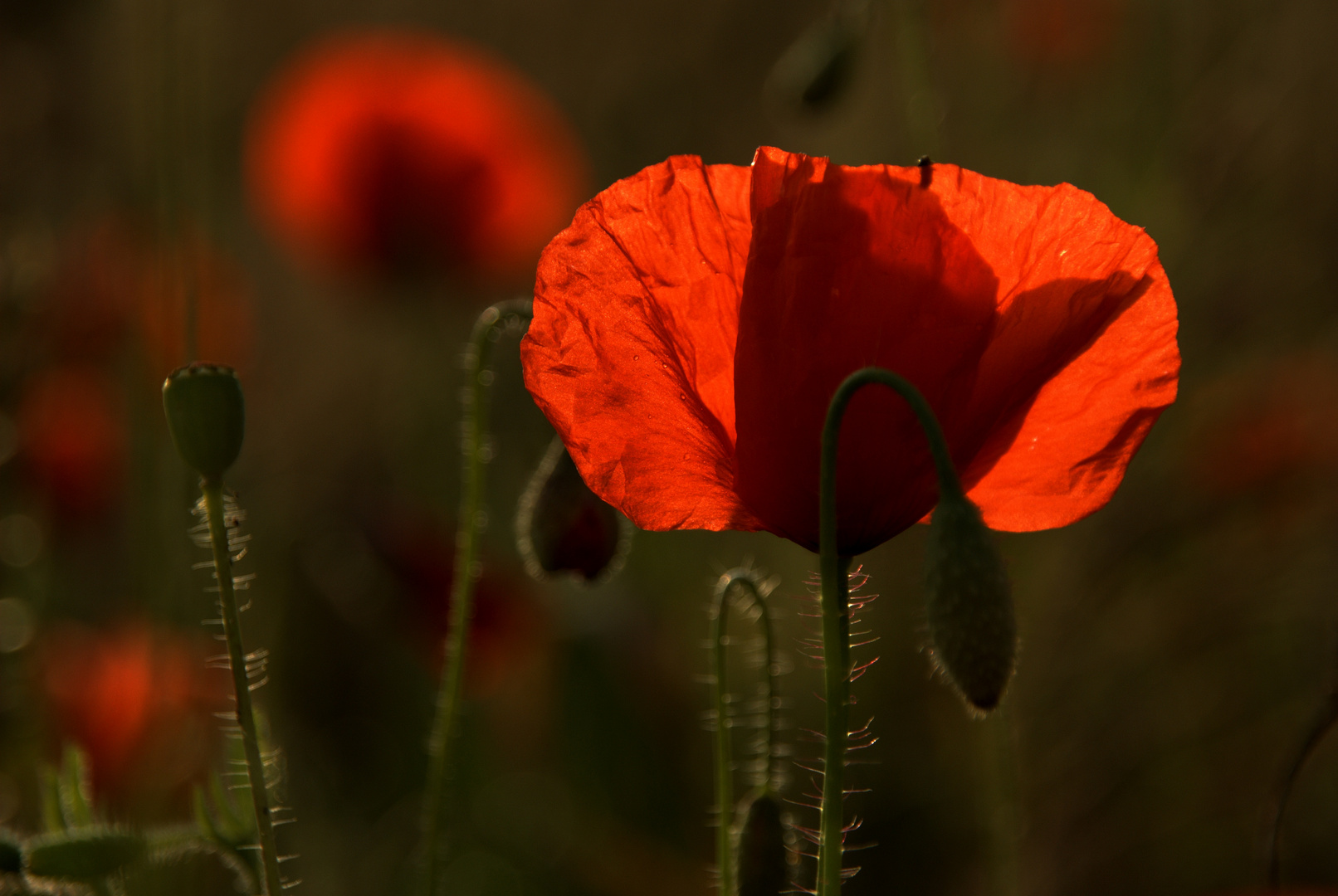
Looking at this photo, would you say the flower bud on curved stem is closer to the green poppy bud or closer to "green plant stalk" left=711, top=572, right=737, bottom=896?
"green plant stalk" left=711, top=572, right=737, bottom=896

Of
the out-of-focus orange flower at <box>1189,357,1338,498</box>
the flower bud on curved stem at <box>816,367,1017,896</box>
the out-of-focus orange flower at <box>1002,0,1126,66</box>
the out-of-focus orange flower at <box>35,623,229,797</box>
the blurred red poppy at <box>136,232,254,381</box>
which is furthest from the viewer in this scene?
the out-of-focus orange flower at <box>1002,0,1126,66</box>

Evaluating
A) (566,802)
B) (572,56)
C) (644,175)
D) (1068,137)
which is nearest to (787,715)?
(566,802)

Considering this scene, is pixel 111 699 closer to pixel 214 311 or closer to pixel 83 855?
pixel 83 855

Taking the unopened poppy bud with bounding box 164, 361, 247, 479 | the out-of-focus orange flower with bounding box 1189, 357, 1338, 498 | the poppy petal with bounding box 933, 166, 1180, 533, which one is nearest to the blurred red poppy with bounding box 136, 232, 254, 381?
the unopened poppy bud with bounding box 164, 361, 247, 479

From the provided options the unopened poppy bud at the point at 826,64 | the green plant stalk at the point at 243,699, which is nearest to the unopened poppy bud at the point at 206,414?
the green plant stalk at the point at 243,699

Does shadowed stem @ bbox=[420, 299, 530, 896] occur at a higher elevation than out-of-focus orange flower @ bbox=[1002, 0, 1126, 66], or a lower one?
lower

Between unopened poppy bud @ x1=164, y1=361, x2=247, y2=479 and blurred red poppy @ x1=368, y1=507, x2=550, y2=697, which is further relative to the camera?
blurred red poppy @ x1=368, y1=507, x2=550, y2=697

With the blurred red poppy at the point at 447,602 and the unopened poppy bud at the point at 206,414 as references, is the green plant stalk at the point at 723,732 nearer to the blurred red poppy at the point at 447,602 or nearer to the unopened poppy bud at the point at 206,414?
the unopened poppy bud at the point at 206,414
